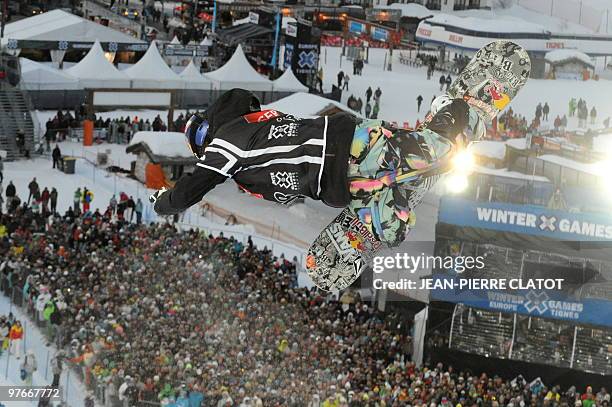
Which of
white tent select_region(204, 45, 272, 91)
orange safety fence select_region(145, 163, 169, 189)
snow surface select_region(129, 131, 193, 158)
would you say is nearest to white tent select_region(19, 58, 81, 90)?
white tent select_region(204, 45, 272, 91)

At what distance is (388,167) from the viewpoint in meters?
5.65

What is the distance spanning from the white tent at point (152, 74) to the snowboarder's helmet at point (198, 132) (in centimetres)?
3204

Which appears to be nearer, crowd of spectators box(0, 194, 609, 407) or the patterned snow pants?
the patterned snow pants

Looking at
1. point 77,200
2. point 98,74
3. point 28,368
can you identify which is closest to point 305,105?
point 77,200

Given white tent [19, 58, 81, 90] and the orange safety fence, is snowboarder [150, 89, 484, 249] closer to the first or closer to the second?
the orange safety fence

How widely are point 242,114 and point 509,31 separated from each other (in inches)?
1831

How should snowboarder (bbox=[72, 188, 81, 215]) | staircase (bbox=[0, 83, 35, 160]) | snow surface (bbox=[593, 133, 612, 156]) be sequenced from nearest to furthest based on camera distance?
snowboarder (bbox=[72, 188, 81, 215]) < snow surface (bbox=[593, 133, 612, 156]) < staircase (bbox=[0, 83, 35, 160])

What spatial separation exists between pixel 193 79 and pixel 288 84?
3280 millimetres

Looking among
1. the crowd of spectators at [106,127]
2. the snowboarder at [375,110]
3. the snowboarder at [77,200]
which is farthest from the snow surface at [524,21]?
the snowboarder at [77,200]

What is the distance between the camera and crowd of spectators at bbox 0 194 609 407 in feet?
57.2

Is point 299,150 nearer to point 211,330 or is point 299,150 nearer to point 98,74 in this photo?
point 211,330

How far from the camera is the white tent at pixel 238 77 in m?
39.8

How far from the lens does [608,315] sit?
20547 millimetres

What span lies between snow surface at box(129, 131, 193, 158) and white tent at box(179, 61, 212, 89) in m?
8.89
